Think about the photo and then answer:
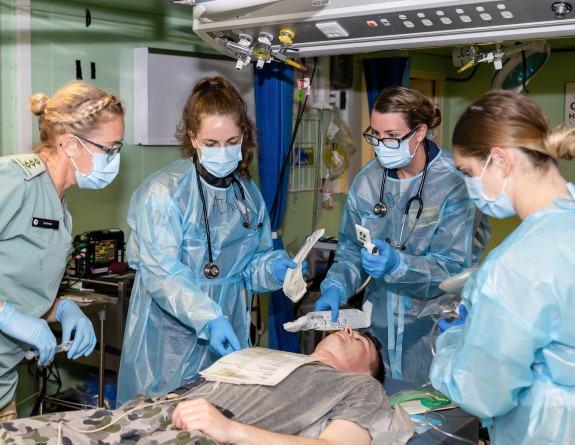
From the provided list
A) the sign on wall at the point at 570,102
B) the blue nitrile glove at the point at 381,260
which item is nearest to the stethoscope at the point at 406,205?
the blue nitrile glove at the point at 381,260

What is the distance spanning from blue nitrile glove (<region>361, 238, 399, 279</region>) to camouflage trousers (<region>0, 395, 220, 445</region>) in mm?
888

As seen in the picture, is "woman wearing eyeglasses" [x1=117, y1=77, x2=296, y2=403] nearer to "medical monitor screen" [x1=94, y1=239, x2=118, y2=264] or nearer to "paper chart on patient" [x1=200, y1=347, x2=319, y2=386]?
Answer: "paper chart on patient" [x1=200, y1=347, x2=319, y2=386]

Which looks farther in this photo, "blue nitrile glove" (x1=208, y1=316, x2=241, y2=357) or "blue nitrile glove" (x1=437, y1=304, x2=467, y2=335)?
"blue nitrile glove" (x1=208, y1=316, x2=241, y2=357)

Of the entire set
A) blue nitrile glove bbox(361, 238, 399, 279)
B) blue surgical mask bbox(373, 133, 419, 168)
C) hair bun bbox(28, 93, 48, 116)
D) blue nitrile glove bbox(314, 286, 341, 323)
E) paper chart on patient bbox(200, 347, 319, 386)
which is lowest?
paper chart on patient bbox(200, 347, 319, 386)

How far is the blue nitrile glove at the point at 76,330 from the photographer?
2064 millimetres

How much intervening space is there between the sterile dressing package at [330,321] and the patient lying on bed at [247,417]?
14 centimetres

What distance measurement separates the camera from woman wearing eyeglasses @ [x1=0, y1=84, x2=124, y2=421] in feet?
6.07

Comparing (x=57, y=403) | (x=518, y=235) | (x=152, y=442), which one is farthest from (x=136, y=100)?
(x=518, y=235)

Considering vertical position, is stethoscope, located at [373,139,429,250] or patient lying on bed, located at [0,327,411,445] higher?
stethoscope, located at [373,139,429,250]

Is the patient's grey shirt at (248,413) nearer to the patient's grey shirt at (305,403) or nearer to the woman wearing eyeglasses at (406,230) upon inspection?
the patient's grey shirt at (305,403)

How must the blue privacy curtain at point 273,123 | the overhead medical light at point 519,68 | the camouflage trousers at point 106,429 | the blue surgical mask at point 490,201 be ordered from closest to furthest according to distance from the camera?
the blue surgical mask at point 490,201 → the camouflage trousers at point 106,429 → the blue privacy curtain at point 273,123 → the overhead medical light at point 519,68

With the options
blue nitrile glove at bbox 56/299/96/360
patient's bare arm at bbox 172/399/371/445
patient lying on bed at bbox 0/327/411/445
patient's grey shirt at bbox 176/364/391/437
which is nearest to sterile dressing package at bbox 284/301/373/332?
patient lying on bed at bbox 0/327/411/445

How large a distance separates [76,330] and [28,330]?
0.86 feet

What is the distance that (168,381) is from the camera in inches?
89.3
